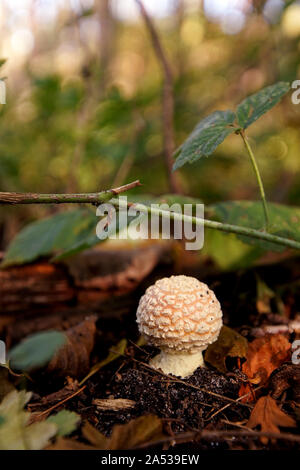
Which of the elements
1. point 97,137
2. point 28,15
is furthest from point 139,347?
point 28,15

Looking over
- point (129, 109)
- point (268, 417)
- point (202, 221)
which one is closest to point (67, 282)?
point (202, 221)

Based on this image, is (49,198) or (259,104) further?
(259,104)

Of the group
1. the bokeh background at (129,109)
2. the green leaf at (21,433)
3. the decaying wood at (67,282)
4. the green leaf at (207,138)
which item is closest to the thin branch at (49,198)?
the green leaf at (207,138)

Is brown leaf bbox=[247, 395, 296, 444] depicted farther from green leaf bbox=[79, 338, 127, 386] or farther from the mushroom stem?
green leaf bbox=[79, 338, 127, 386]

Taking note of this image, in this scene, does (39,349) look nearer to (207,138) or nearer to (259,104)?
(207,138)

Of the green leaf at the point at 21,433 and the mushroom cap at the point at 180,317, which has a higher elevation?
the mushroom cap at the point at 180,317

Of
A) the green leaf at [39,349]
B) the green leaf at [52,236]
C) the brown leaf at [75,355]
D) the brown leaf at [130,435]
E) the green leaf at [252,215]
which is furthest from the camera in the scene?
the green leaf at [52,236]

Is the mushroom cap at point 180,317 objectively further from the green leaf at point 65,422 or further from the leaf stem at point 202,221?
the green leaf at point 65,422

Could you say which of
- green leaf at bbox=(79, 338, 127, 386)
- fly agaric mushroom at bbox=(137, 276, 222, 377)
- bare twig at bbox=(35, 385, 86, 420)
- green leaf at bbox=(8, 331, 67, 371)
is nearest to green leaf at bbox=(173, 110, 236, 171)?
fly agaric mushroom at bbox=(137, 276, 222, 377)
